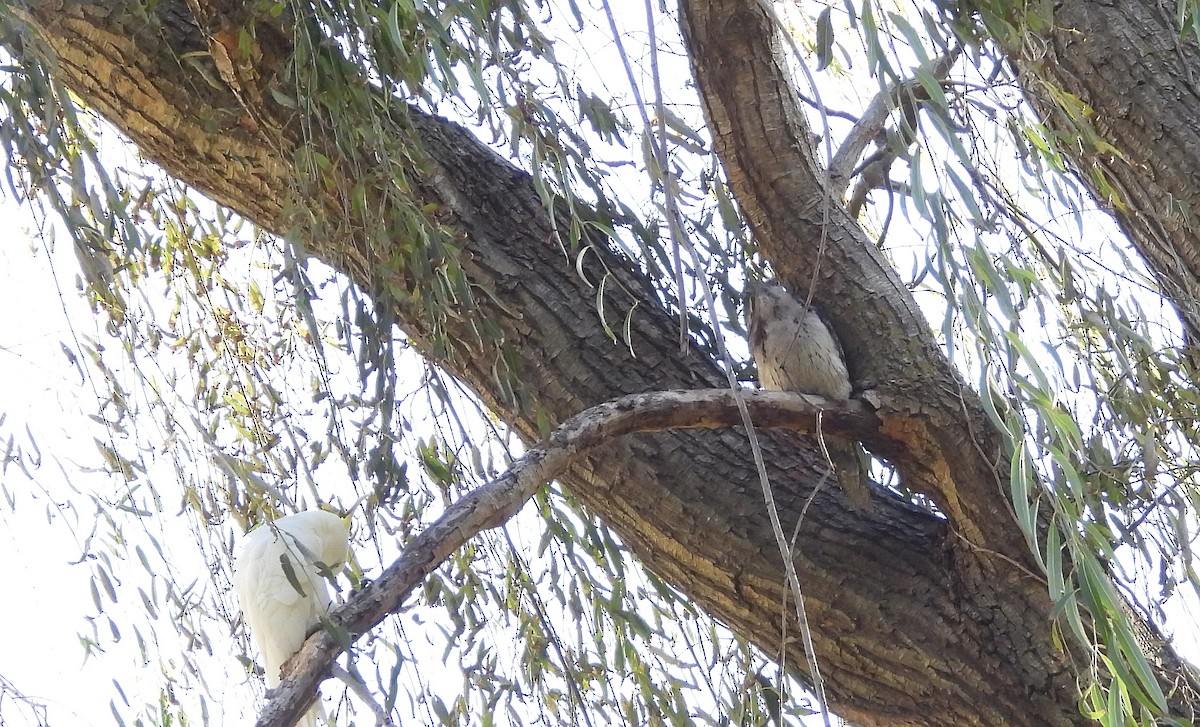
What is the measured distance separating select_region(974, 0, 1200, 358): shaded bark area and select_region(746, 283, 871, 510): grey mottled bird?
1.37 feet

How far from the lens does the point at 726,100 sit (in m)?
1.71

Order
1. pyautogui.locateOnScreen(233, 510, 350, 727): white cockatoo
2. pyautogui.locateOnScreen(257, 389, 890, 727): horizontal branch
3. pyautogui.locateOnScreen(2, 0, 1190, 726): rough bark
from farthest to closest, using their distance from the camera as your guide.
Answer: pyautogui.locateOnScreen(233, 510, 350, 727): white cockatoo → pyautogui.locateOnScreen(2, 0, 1190, 726): rough bark → pyautogui.locateOnScreen(257, 389, 890, 727): horizontal branch

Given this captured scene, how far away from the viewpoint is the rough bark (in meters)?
1.60

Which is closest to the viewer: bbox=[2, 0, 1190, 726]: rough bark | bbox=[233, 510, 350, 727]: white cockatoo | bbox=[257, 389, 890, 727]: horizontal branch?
bbox=[257, 389, 890, 727]: horizontal branch

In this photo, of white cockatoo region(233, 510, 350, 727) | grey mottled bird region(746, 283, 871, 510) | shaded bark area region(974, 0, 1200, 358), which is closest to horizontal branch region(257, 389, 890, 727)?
grey mottled bird region(746, 283, 871, 510)

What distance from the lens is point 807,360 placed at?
5.41ft

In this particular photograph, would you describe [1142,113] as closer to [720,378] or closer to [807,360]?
[807,360]

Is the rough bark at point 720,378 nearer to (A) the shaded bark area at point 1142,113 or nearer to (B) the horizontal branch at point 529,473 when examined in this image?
(B) the horizontal branch at point 529,473

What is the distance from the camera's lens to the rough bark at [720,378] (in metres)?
1.60

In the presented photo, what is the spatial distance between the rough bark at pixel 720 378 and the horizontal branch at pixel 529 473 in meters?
0.10

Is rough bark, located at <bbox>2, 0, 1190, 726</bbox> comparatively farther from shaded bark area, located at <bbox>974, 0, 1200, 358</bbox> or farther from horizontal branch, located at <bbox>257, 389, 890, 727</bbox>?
shaded bark area, located at <bbox>974, 0, 1200, 358</bbox>

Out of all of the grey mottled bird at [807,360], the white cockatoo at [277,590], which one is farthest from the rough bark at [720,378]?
the white cockatoo at [277,590]

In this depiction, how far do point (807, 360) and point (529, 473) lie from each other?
0.48 meters

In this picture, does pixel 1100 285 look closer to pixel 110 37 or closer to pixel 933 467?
pixel 933 467
